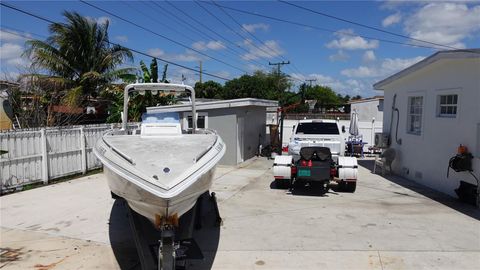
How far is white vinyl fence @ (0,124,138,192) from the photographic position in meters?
9.78

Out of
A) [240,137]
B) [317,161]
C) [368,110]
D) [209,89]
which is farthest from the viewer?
[209,89]

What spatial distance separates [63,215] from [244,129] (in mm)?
10020

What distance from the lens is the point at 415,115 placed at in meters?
12.8

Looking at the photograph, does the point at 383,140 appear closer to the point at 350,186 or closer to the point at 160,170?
the point at 350,186

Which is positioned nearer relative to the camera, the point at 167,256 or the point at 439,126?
the point at 167,256

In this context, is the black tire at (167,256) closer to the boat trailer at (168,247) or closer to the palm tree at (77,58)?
the boat trailer at (168,247)

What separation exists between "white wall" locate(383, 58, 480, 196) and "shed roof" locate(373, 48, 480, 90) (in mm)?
212

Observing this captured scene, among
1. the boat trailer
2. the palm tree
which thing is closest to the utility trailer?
the boat trailer

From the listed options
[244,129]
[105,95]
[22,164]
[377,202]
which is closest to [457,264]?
[377,202]

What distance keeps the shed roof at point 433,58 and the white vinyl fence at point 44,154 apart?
10314 mm

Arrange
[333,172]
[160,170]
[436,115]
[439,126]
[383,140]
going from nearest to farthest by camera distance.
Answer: [160,170] < [333,172] < [439,126] < [436,115] < [383,140]

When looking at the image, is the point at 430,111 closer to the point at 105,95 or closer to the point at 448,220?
the point at 448,220

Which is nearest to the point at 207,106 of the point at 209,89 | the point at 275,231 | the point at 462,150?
the point at 462,150

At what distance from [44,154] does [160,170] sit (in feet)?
23.8
